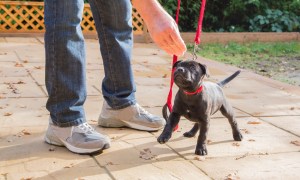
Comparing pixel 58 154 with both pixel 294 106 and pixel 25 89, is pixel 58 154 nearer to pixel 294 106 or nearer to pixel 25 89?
pixel 25 89

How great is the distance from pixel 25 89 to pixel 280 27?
19.4 ft

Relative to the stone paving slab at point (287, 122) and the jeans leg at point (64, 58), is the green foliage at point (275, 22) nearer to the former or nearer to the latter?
the stone paving slab at point (287, 122)

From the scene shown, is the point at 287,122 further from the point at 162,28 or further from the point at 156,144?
the point at 162,28

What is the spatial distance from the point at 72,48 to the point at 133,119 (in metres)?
0.68

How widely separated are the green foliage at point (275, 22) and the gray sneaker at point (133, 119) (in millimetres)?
6258

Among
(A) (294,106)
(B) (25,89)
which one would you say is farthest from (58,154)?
Result: (A) (294,106)

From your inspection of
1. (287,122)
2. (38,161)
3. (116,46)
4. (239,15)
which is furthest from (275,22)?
(38,161)

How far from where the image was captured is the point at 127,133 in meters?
3.02

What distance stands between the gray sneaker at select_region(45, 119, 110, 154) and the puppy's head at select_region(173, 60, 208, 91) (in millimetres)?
509

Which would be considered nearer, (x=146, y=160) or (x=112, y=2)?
(x=146, y=160)

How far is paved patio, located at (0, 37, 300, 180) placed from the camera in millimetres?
2416

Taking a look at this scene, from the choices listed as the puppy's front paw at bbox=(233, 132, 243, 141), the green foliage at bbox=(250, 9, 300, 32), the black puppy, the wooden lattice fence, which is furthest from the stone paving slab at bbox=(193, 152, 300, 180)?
the green foliage at bbox=(250, 9, 300, 32)

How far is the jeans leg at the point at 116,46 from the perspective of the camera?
2875 mm

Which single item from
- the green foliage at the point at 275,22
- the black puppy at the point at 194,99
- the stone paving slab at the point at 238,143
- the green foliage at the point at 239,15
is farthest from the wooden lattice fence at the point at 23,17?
the black puppy at the point at 194,99
